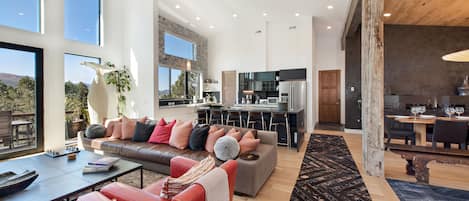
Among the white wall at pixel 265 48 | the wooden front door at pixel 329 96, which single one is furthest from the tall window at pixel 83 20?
the wooden front door at pixel 329 96

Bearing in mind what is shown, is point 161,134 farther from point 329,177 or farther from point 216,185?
point 329,177

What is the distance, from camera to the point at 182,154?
10.1ft

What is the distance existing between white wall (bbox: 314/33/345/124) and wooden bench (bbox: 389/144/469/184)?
5.27 metres

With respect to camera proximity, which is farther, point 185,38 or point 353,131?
point 185,38

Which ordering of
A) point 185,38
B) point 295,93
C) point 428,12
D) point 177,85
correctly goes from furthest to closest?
point 185,38, point 177,85, point 295,93, point 428,12

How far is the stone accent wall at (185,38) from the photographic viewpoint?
7.11 meters

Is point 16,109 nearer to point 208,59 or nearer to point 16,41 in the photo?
point 16,41

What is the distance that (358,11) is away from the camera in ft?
15.0

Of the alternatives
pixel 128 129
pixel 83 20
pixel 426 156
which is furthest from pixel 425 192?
pixel 83 20

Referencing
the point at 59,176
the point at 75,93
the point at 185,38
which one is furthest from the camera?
the point at 185,38

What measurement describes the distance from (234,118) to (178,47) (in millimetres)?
3988

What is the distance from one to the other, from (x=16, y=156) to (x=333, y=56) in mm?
9819

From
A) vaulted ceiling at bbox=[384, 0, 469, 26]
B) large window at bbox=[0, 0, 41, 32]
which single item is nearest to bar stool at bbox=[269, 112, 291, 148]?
vaulted ceiling at bbox=[384, 0, 469, 26]

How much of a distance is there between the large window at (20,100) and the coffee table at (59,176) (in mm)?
2241
